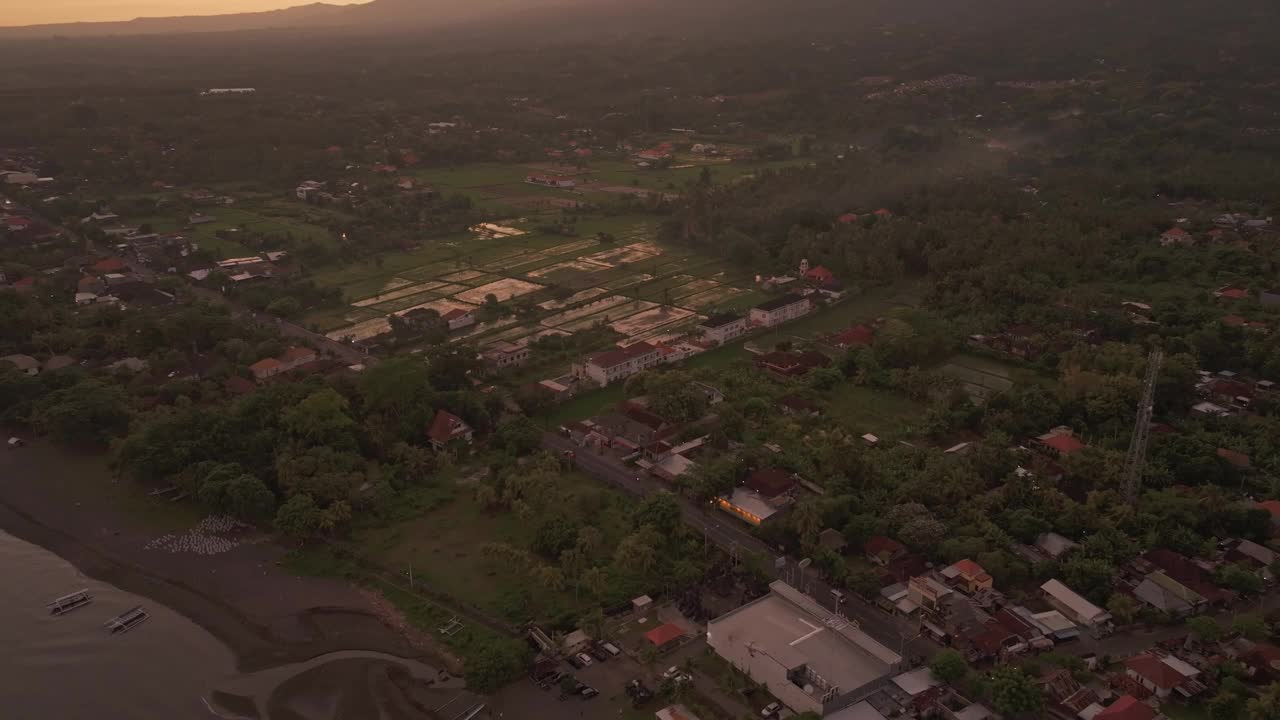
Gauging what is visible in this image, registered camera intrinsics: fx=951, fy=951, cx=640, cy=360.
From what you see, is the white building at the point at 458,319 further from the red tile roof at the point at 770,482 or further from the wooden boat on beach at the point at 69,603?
the wooden boat on beach at the point at 69,603

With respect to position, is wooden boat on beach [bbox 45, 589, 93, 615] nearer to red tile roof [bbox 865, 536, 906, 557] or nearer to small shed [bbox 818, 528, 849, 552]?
small shed [bbox 818, 528, 849, 552]

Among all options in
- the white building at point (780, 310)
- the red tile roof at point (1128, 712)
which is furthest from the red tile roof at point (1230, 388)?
the red tile roof at point (1128, 712)

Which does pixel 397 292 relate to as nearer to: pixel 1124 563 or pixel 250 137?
pixel 1124 563

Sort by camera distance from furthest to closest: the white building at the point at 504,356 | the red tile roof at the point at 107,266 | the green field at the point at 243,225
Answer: the green field at the point at 243,225 < the red tile roof at the point at 107,266 < the white building at the point at 504,356

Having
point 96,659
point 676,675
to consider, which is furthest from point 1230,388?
point 96,659

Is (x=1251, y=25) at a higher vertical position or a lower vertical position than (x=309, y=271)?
higher

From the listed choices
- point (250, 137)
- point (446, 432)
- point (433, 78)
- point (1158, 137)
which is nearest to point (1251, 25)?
point (1158, 137)
